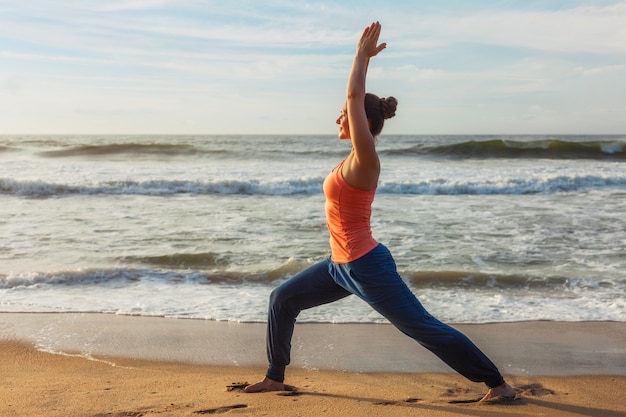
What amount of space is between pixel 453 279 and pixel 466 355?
4.05 m

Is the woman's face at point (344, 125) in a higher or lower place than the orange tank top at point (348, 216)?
higher

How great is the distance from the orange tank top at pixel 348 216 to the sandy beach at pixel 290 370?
93cm

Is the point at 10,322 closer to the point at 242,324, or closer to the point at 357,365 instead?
the point at 242,324

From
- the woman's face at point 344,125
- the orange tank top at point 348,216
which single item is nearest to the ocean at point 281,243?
the orange tank top at point 348,216

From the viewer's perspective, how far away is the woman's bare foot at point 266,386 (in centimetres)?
388

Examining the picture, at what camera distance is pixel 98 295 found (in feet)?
22.6

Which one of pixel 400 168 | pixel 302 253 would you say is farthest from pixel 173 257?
pixel 400 168

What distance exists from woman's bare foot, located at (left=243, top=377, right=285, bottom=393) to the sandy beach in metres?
0.09

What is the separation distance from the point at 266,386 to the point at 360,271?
1085mm

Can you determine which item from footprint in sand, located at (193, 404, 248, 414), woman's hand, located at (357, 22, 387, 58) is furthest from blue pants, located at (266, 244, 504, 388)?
woman's hand, located at (357, 22, 387, 58)

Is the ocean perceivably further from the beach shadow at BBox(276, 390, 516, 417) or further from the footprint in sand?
the footprint in sand

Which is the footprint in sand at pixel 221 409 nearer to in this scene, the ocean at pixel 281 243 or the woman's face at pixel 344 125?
the woman's face at pixel 344 125

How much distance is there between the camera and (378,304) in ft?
11.1

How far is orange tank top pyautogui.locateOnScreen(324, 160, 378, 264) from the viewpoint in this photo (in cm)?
320
